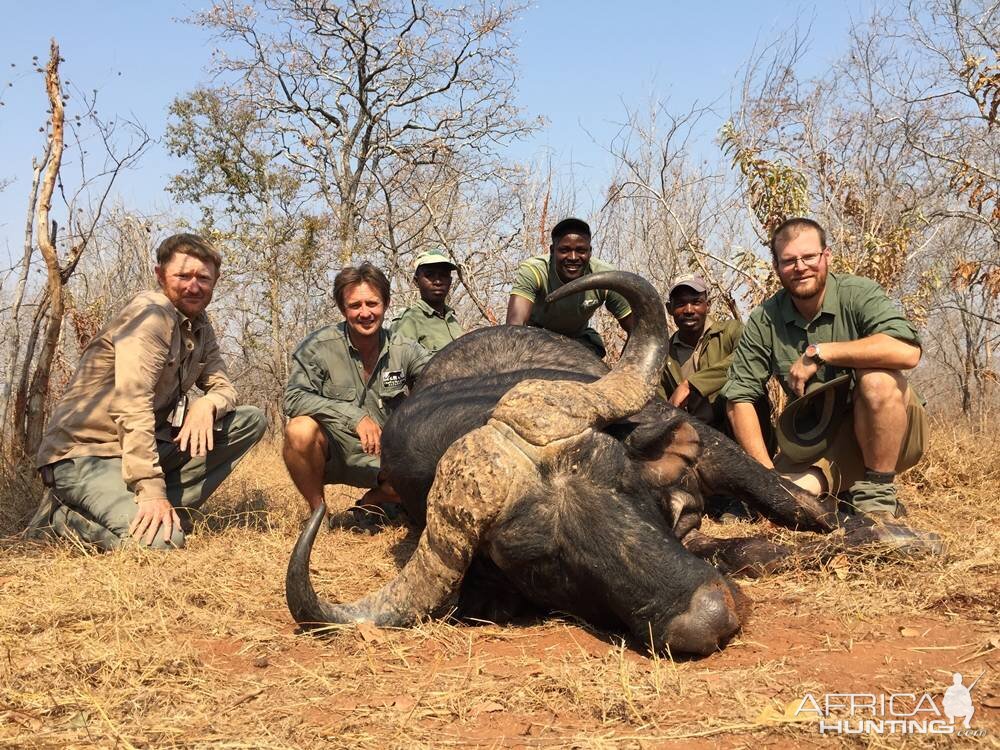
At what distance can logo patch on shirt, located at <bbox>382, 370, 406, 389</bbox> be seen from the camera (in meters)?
5.70

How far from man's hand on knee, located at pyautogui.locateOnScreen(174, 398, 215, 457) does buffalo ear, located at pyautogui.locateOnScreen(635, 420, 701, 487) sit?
3067 millimetres

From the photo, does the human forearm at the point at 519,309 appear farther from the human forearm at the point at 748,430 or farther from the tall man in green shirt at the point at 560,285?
the human forearm at the point at 748,430

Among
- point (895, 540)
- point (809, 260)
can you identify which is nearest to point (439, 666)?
point (895, 540)

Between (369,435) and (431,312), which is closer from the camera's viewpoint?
(369,435)

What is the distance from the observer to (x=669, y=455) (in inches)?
133

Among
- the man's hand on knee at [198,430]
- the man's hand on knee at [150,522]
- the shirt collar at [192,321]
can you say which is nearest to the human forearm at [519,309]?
the shirt collar at [192,321]

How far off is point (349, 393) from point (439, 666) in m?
3.13

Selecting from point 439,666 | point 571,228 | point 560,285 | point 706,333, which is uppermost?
point 571,228

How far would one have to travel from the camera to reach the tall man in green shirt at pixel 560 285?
641 centimetres

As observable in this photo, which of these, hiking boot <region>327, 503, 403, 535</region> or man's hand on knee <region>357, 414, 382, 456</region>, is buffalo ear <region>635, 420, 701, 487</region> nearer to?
man's hand on knee <region>357, 414, 382, 456</region>

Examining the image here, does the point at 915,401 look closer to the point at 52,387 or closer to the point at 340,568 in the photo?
the point at 340,568

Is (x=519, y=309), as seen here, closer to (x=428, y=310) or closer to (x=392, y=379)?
(x=428, y=310)

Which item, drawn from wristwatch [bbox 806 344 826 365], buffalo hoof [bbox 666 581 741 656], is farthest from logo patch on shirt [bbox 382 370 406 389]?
buffalo hoof [bbox 666 581 741 656]

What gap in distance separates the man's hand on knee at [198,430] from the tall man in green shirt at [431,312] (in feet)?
6.89
